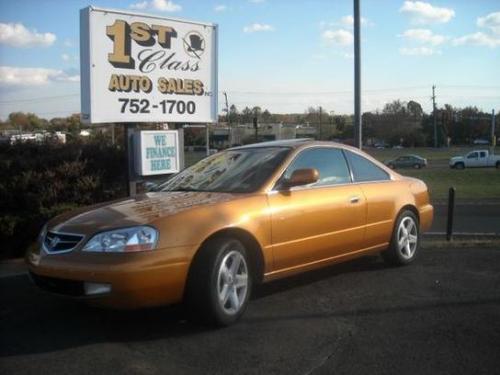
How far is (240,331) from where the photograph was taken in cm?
475

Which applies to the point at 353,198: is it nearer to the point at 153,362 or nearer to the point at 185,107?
the point at 153,362

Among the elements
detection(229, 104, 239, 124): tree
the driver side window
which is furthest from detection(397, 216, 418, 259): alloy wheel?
detection(229, 104, 239, 124): tree

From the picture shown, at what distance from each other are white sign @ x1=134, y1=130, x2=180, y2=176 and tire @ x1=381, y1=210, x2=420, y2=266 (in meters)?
3.65

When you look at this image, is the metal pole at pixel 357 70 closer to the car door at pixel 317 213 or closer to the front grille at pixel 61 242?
the car door at pixel 317 213

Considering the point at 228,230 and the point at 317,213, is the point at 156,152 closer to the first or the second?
the point at 317,213

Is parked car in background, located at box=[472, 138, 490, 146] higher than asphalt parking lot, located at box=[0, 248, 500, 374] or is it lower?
higher

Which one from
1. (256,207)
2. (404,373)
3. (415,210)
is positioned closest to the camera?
(404,373)

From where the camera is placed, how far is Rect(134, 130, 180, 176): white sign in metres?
8.73

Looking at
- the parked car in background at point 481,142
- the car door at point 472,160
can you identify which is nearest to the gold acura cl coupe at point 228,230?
the car door at point 472,160

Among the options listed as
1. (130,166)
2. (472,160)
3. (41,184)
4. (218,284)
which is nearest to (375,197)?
(218,284)

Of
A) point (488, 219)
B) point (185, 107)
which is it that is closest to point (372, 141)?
point (488, 219)

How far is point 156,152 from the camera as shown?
9.05 meters

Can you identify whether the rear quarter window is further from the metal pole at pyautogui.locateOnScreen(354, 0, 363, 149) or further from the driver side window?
the metal pole at pyautogui.locateOnScreen(354, 0, 363, 149)

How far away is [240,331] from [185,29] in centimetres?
616
